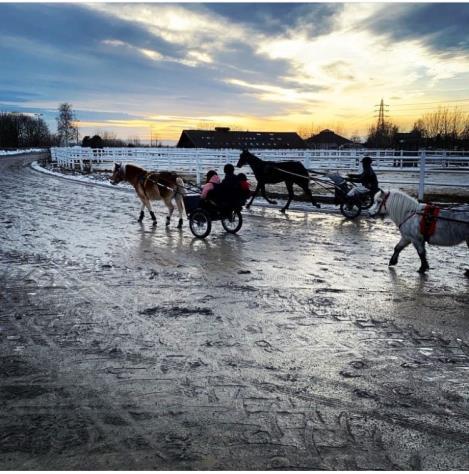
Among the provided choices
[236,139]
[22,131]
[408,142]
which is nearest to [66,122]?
[22,131]

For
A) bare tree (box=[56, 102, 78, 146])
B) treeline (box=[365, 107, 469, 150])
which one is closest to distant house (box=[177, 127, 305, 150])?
treeline (box=[365, 107, 469, 150])

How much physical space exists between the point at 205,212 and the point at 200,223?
0.88 feet

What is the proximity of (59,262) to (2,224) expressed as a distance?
420cm

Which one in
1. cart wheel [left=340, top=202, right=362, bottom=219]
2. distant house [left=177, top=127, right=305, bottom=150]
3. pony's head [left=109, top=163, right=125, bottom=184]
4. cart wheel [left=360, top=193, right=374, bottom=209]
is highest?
distant house [left=177, top=127, right=305, bottom=150]

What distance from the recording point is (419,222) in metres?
6.20

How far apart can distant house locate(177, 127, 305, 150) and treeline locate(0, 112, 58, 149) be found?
155 feet

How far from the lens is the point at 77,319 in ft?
15.0

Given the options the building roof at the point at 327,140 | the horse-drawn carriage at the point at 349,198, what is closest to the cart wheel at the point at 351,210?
the horse-drawn carriage at the point at 349,198

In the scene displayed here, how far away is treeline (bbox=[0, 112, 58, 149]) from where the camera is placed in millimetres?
93431

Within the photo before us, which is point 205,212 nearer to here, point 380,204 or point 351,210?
point 380,204

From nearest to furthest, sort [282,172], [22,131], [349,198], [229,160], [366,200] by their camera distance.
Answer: [349,198] → [366,200] → [282,172] → [229,160] → [22,131]

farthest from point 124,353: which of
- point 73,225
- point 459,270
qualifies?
point 73,225

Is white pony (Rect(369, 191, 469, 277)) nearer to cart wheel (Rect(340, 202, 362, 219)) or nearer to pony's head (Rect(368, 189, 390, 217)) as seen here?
pony's head (Rect(368, 189, 390, 217))

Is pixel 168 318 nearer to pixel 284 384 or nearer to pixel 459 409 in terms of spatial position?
pixel 284 384
